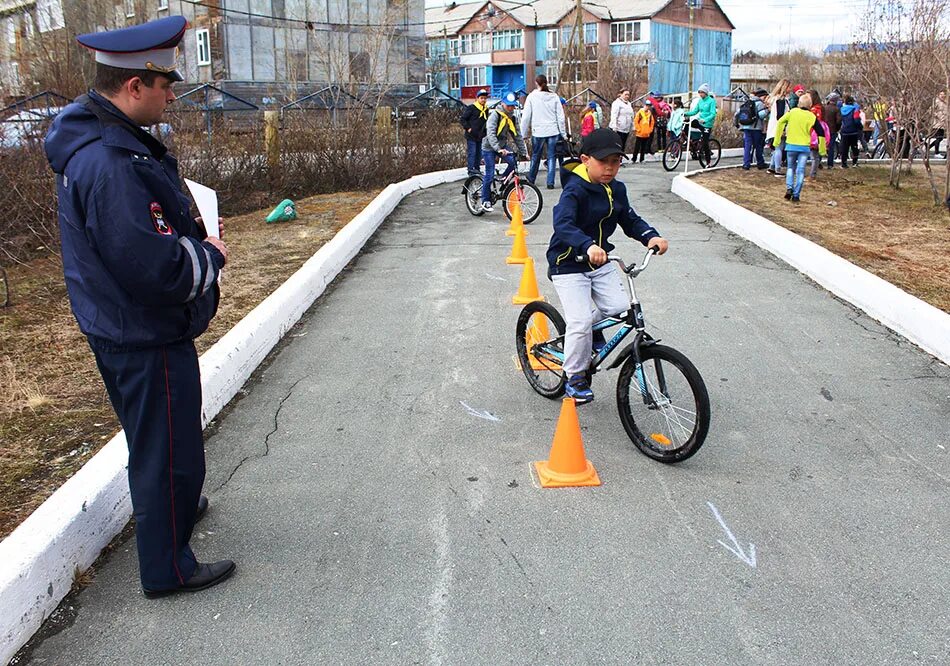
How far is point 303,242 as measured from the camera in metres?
11.6

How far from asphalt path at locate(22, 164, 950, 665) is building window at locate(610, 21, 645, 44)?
226 feet

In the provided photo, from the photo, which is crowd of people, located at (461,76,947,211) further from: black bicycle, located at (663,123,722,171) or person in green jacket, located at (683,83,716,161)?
→ black bicycle, located at (663,123,722,171)

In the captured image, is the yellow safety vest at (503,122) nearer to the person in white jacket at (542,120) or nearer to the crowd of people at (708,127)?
the crowd of people at (708,127)

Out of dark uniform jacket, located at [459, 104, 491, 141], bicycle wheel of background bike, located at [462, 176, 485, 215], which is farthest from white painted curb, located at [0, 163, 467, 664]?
dark uniform jacket, located at [459, 104, 491, 141]

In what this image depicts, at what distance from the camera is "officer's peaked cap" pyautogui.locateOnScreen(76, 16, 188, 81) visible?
9.65ft

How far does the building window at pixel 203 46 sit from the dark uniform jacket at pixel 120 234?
48.1m

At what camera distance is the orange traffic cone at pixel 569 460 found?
437 centimetres

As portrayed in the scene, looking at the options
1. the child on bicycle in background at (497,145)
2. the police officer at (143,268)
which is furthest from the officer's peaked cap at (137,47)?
the child on bicycle in background at (497,145)

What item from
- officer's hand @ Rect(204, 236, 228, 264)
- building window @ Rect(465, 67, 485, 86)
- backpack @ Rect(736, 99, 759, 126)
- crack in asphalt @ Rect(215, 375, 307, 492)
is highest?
building window @ Rect(465, 67, 485, 86)

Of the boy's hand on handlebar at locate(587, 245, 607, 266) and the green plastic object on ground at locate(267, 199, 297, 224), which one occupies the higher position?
the boy's hand on handlebar at locate(587, 245, 607, 266)

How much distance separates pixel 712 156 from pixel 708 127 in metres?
1.81

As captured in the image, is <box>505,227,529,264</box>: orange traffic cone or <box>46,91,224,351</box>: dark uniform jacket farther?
<box>505,227,529,264</box>: orange traffic cone

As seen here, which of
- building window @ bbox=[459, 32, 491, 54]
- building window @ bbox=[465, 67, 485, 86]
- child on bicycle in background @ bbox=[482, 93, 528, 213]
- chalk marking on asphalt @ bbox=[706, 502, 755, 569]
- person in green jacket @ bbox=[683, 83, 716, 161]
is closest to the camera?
chalk marking on asphalt @ bbox=[706, 502, 755, 569]

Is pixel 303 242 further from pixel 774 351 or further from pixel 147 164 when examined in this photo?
pixel 147 164
